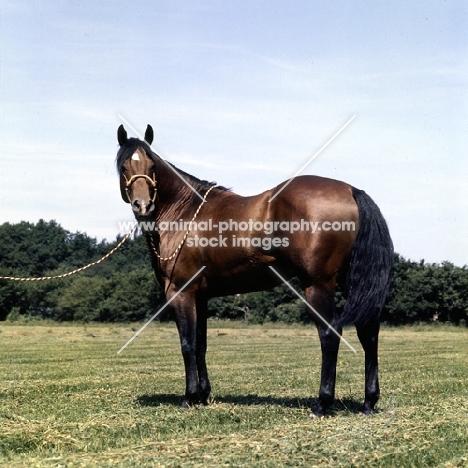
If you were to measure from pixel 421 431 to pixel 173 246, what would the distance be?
4540 millimetres

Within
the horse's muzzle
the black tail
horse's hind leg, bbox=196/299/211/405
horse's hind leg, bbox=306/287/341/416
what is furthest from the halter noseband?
the black tail

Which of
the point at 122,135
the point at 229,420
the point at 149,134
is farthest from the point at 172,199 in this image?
the point at 229,420

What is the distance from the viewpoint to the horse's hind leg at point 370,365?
9.02 m

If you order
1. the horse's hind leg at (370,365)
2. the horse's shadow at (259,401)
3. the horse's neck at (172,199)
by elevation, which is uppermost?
the horse's neck at (172,199)

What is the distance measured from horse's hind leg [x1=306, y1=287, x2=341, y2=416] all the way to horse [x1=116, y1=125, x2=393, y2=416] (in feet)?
0.04

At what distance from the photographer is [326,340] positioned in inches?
345

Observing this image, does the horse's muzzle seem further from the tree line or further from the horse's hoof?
the tree line

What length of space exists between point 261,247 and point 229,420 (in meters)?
2.36

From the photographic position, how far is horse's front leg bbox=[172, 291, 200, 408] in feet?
32.6

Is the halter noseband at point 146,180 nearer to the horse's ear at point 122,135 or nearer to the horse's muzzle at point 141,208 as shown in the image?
the horse's muzzle at point 141,208

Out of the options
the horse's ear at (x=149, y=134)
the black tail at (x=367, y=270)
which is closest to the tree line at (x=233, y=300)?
the horse's ear at (x=149, y=134)

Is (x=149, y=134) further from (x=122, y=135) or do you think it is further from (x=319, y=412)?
(x=319, y=412)

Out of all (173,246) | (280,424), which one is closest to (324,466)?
(280,424)

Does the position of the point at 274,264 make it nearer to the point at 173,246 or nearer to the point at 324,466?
the point at 173,246
